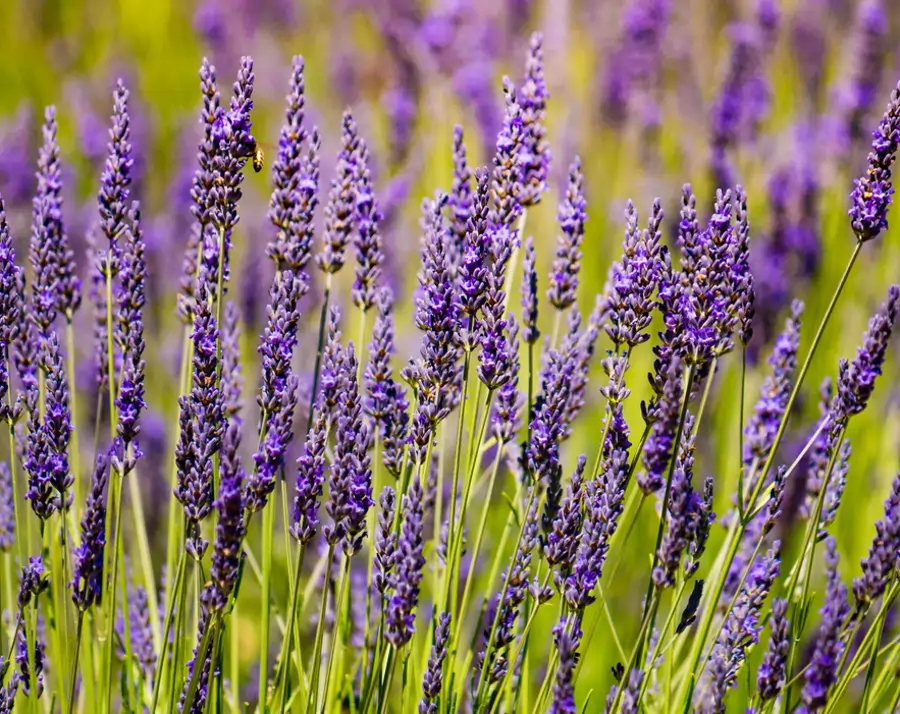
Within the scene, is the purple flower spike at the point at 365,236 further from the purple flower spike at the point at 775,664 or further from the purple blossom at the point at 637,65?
the purple blossom at the point at 637,65

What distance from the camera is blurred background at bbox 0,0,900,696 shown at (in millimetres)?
3318

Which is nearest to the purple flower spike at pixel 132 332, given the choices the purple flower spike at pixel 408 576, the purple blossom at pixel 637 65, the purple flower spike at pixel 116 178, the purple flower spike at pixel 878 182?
the purple flower spike at pixel 116 178

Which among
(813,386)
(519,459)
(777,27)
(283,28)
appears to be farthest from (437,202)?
(283,28)

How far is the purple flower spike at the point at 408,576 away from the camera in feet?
3.97

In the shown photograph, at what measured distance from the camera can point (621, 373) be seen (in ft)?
4.42

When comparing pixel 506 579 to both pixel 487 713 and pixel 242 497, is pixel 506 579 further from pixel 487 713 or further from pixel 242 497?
pixel 242 497

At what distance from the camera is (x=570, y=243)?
1.67 metres

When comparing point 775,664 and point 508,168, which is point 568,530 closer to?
point 775,664

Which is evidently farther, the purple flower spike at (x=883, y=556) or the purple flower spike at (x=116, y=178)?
the purple flower spike at (x=116, y=178)

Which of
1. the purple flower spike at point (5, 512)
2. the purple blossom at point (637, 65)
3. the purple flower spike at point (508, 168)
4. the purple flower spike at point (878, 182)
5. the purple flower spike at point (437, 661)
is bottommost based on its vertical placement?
the purple flower spike at point (437, 661)

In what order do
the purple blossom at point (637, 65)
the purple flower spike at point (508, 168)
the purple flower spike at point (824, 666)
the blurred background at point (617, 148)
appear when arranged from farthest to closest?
the purple blossom at point (637, 65)
the blurred background at point (617, 148)
the purple flower spike at point (508, 168)
the purple flower spike at point (824, 666)

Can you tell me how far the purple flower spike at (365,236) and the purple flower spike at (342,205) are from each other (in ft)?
0.04

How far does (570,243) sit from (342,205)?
1.28 feet

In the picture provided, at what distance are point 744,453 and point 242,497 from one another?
0.95 meters
